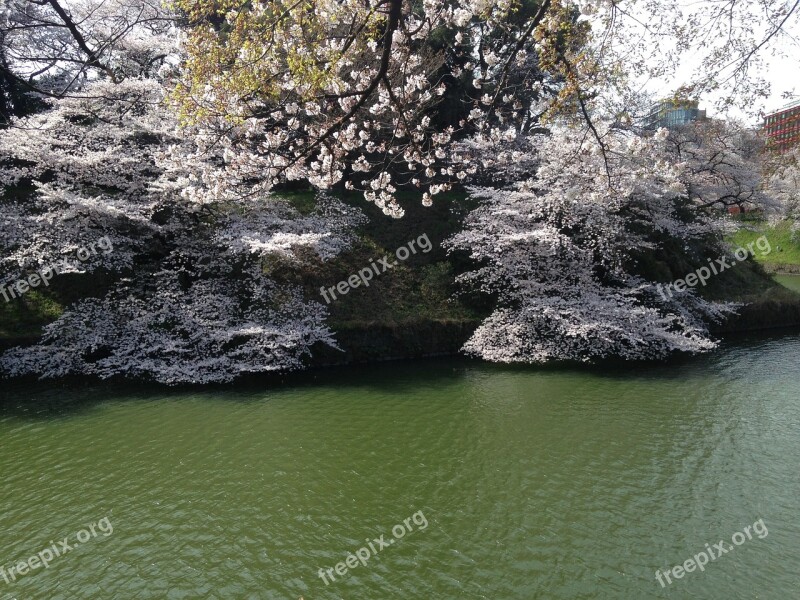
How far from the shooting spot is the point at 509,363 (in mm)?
12305

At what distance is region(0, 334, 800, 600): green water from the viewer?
4867 mm

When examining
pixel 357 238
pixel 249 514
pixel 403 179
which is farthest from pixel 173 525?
pixel 403 179

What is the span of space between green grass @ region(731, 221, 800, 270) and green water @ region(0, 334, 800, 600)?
28.1m

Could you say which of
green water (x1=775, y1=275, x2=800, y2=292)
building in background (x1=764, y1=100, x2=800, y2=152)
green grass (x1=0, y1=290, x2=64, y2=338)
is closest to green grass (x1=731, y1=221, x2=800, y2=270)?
green water (x1=775, y1=275, x2=800, y2=292)

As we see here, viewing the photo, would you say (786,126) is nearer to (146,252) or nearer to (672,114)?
(672,114)

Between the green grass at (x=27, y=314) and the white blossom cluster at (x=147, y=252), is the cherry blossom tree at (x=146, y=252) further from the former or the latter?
→ the green grass at (x=27, y=314)

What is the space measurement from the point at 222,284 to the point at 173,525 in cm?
857

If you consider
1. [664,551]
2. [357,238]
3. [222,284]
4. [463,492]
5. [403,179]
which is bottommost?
[664,551]

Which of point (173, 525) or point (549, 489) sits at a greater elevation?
point (173, 525)

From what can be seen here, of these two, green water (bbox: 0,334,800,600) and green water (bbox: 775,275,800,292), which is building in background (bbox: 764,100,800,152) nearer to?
green water (bbox: 0,334,800,600)

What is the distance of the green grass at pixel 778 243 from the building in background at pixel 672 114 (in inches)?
511

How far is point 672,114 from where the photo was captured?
20359 millimetres

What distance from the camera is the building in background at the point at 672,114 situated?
5.90 metres

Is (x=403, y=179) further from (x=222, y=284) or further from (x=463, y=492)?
(x=463, y=492)
